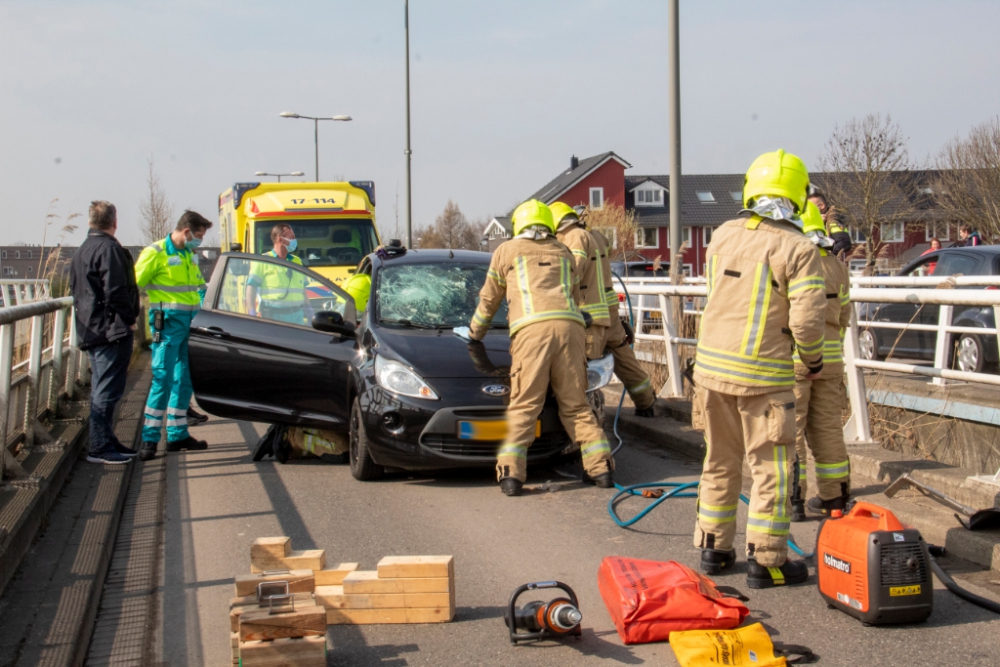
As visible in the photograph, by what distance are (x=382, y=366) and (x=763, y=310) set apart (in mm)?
3053

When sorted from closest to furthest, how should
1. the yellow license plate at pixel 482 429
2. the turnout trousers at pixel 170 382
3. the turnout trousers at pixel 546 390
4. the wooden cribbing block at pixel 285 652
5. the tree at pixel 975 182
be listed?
1. the wooden cribbing block at pixel 285 652
2. the turnout trousers at pixel 546 390
3. the yellow license plate at pixel 482 429
4. the turnout trousers at pixel 170 382
5. the tree at pixel 975 182

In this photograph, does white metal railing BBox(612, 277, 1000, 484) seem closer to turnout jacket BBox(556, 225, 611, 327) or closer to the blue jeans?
turnout jacket BBox(556, 225, 611, 327)

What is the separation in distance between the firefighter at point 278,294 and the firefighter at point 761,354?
4.03 metres

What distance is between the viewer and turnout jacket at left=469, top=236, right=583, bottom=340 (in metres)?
6.38

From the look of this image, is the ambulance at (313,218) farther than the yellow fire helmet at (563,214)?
Yes

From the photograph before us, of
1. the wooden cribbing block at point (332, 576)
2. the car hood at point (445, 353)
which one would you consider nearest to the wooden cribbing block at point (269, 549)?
the wooden cribbing block at point (332, 576)

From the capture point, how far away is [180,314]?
26.7 feet

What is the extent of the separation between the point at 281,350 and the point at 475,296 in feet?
5.19

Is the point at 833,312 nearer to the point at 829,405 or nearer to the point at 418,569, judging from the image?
the point at 829,405

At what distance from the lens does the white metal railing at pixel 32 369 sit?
19.8 ft

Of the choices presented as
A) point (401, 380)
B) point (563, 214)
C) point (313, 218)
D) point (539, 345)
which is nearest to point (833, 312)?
point (539, 345)

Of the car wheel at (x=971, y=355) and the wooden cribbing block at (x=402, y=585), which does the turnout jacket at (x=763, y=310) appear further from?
the car wheel at (x=971, y=355)

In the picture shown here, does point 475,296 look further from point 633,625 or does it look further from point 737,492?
point 633,625

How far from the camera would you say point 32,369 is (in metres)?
7.39
